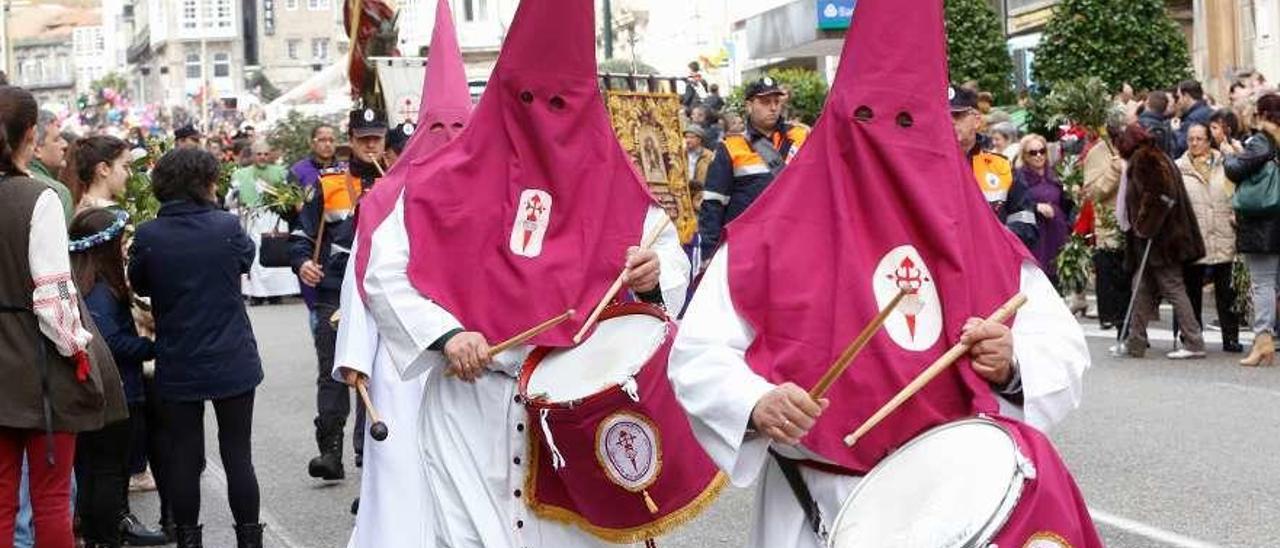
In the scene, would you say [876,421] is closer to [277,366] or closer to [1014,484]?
[1014,484]

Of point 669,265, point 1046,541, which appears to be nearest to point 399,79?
point 669,265

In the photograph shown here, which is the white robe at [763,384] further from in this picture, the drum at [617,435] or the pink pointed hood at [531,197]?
the pink pointed hood at [531,197]

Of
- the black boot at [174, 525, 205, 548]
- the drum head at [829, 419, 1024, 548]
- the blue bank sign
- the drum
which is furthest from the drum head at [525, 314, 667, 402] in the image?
the blue bank sign

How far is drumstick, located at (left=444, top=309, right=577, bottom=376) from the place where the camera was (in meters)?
6.62

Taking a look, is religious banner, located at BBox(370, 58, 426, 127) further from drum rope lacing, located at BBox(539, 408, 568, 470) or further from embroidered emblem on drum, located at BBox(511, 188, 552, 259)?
drum rope lacing, located at BBox(539, 408, 568, 470)

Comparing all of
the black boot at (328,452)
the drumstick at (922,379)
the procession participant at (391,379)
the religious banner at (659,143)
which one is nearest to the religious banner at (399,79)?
the religious banner at (659,143)

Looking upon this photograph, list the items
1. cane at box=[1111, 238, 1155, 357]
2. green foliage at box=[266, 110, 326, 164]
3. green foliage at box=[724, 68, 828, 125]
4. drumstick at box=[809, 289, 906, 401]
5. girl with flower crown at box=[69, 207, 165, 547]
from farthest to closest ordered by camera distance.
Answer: green foliage at box=[266, 110, 326, 164] < green foliage at box=[724, 68, 828, 125] < cane at box=[1111, 238, 1155, 357] < girl with flower crown at box=[69, 207, 165, 547] < drumstick at box=[809, 289, 906, 401]

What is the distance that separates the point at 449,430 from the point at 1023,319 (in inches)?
91.9

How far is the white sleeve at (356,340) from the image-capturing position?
7.35 m

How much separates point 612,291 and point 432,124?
1.17 metres

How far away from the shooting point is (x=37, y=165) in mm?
9867

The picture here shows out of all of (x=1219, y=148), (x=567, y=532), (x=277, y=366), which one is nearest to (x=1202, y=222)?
(x=1219, y=148)

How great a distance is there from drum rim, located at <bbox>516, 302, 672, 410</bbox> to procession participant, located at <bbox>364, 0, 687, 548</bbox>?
0.17ft

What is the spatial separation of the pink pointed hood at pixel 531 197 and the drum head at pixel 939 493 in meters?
2.20
